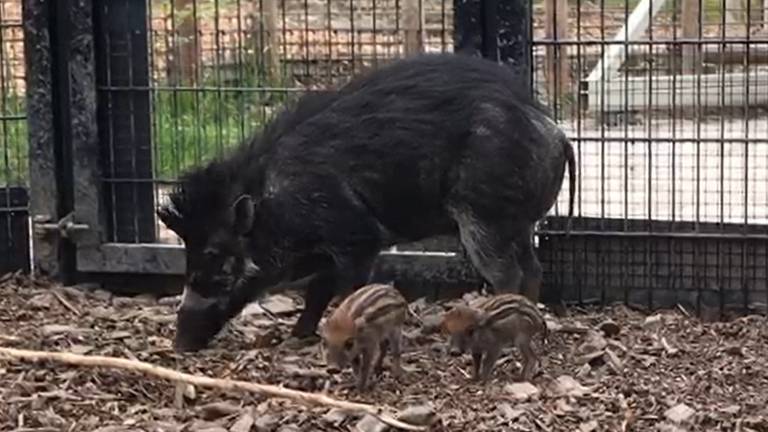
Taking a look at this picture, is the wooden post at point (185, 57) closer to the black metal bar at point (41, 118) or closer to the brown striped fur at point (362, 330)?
the black metal bar at point (41, 118)

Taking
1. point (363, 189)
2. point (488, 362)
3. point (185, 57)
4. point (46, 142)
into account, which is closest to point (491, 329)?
point (488, 362)

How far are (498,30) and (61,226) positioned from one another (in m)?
2.36

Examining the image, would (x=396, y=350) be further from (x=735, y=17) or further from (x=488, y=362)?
(x=735, y=17)

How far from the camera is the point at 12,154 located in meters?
8.46

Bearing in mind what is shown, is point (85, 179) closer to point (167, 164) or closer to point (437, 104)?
point (167, 164)

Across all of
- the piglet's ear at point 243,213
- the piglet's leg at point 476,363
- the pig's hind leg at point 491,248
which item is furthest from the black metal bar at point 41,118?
the piglet's leg at point 476,363

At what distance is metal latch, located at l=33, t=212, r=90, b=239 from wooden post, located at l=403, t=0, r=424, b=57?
1.82m

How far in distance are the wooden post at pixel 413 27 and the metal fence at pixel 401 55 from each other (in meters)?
0.01

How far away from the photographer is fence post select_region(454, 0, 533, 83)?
291 inches

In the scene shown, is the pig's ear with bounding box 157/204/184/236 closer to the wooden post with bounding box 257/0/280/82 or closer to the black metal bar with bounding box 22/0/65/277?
the wooden post with bounding box 257/0/280/82

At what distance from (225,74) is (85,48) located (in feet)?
2.24

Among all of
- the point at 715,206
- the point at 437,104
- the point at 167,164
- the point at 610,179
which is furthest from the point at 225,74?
the point at 715,206

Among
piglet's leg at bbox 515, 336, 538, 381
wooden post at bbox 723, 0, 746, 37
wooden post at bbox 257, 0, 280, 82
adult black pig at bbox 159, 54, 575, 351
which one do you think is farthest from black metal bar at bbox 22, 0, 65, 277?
wooden post at bbox 723, 0, 746, 37

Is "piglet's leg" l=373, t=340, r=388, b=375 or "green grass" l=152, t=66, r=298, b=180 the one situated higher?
"green grass" l=152, t=66, r=298, b=180
